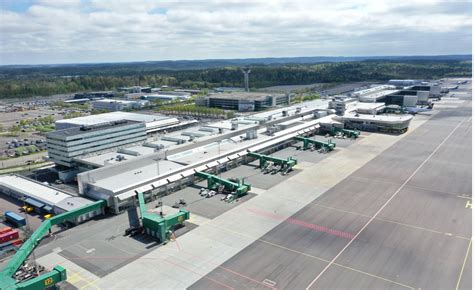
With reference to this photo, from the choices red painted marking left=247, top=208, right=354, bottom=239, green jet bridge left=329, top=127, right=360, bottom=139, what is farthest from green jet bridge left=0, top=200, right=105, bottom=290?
green jet bridge left=329, top=127, right=360, bottom=139

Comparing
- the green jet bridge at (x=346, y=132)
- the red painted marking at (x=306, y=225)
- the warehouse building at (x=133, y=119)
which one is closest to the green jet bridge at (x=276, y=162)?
the red painted marking at (x=306, y=225)

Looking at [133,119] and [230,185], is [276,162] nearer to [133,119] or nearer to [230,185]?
[230,185]

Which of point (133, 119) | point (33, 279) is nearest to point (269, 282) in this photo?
point (33, 279)

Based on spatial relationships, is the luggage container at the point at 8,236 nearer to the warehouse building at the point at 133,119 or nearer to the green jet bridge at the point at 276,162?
the green jet bridge at the point at 276,162

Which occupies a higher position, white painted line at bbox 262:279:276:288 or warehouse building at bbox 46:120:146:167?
warehouse building at bbox 46:120:146:167

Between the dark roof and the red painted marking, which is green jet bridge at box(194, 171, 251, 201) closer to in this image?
the red painted marking

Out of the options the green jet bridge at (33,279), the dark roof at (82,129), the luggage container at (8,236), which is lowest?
the luggage container at (8,236)

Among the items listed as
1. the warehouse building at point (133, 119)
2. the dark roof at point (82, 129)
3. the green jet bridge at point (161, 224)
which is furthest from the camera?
the warehouse building at point (133, 119)
